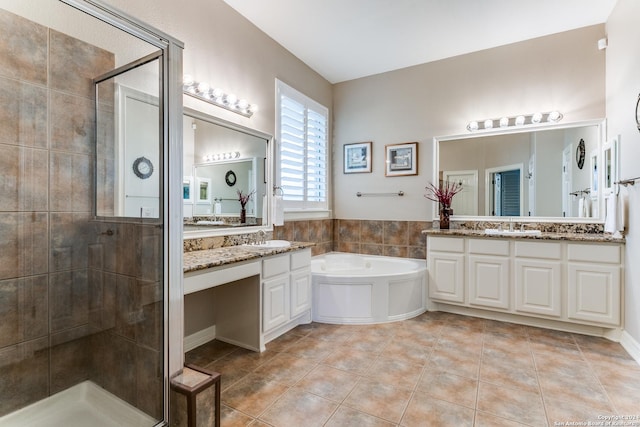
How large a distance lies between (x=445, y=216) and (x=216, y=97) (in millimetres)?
2724

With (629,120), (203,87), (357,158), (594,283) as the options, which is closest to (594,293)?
(594,283)

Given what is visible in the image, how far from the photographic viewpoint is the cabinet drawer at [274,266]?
2535mm

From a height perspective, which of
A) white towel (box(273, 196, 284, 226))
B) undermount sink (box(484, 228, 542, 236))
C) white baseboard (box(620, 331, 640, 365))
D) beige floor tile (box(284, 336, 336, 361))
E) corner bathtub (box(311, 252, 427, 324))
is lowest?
beige floor tile (box(284, 336, 336, 361))

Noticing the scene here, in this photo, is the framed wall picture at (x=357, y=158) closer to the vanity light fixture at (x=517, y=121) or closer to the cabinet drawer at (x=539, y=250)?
the vanity light fixture at (x=517, y=121)

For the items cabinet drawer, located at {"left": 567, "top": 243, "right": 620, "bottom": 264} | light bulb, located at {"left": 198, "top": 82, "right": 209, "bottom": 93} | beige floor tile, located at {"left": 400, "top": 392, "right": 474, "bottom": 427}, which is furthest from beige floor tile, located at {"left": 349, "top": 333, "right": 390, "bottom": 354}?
light bulb, located at {"left": 198, "top": 82, "right": 209, "bottom": 93}

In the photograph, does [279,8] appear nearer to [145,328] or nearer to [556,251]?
[145,328]

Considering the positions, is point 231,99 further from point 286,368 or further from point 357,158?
point 286,368

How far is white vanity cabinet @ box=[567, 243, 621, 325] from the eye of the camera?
2.72 meters

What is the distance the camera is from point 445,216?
3.73 m

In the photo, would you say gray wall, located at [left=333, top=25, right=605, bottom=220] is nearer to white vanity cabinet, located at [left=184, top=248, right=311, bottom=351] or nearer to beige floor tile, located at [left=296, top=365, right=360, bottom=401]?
white vanity cabinet, located at [left=184, top=248, right=311, bottom=351]

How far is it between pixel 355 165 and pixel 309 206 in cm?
92

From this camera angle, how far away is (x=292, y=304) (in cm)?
286

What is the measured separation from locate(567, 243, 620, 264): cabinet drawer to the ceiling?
210 centimetres

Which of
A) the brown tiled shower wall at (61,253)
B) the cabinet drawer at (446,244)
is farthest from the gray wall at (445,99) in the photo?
the brown tiled shower wall at (61,253)
